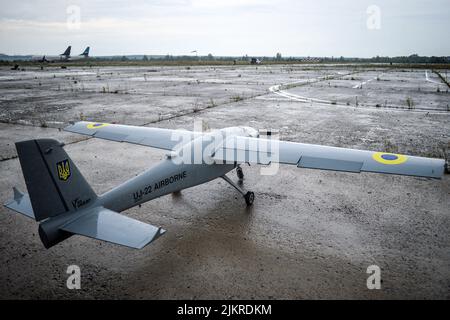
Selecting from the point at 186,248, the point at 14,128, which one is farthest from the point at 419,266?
the point at 14,128

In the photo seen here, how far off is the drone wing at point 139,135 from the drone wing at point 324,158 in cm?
195

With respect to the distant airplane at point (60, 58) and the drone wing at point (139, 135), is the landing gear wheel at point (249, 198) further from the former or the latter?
the distant airplane at point (60, 58)

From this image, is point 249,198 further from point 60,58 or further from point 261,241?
point 60,58

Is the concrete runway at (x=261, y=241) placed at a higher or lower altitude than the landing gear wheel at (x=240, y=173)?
lower

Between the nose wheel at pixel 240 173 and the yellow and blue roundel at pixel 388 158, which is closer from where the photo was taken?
the yellow and blue roundel at pixel 388 158

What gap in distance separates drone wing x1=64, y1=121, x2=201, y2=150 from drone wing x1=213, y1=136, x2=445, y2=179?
1.95m

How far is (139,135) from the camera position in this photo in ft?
35.4

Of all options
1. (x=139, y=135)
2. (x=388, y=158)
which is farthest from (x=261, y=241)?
(x=139, y=135)

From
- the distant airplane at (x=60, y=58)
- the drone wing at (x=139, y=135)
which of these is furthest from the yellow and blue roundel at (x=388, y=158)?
the distant airplane at (x=60, y=58)

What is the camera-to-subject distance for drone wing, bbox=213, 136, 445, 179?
6.93 metres

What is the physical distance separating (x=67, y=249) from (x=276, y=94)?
30.3m

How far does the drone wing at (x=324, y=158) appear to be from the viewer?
22.7 feet

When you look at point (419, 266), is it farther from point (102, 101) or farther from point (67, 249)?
point (102, 101)
